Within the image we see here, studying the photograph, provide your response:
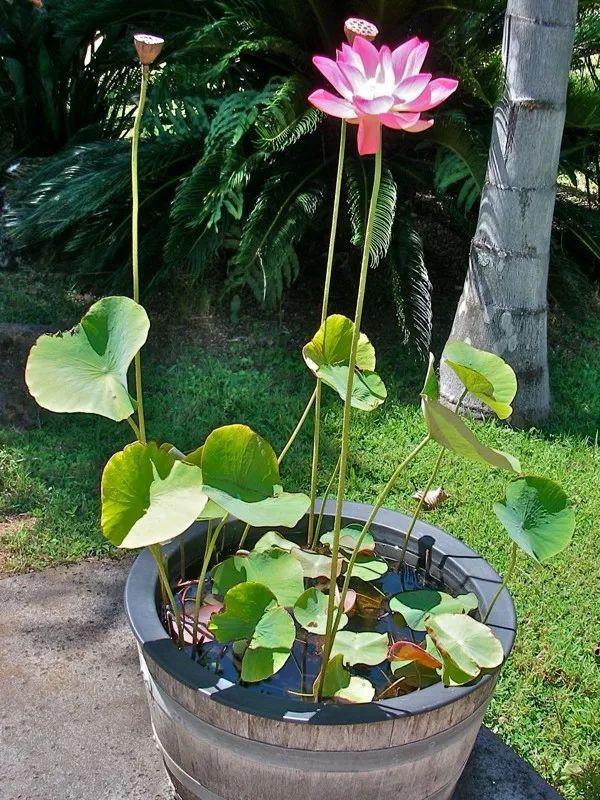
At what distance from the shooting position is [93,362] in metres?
1.58

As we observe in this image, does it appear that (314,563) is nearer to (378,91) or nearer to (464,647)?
(464,647)

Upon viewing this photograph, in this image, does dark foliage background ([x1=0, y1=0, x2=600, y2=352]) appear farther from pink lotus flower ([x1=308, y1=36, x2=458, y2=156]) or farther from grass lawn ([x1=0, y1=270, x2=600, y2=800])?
pink lotus flower ([x1=308, y1=36, x2=458, y2=156])

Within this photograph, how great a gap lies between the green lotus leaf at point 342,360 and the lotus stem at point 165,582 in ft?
1.45

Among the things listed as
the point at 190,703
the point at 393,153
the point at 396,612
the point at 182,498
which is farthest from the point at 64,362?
the point at 393,153

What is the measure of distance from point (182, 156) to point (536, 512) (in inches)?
110

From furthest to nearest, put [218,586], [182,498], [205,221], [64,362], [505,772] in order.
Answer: [205,221]
[505,772]
[218,586]
[64,362]
[182,498]

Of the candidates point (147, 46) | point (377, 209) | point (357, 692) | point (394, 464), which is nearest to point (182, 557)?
point (357, 692)

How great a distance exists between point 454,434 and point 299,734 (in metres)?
0.52

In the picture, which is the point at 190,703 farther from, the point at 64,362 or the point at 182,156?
the point at 182,156

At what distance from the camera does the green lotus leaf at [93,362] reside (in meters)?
1.50

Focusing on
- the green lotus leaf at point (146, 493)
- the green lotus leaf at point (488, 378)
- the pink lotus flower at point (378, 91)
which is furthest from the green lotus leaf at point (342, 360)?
the pink lotus flower at point (378, 91)

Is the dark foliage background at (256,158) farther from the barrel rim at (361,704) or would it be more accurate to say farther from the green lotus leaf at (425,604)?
the green lotus leaf at (425,604)

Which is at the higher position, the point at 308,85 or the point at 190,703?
the point at 308,85

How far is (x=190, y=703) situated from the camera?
4.94ft
